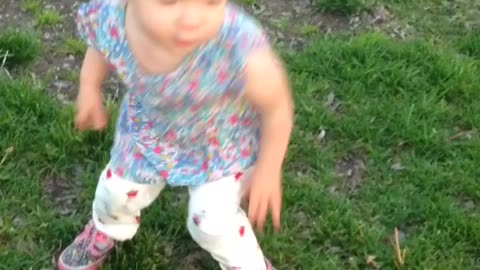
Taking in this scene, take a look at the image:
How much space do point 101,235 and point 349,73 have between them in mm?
1404

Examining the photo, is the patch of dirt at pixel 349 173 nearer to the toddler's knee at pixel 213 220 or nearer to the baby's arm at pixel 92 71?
the toddler's knee at pixel 213 220

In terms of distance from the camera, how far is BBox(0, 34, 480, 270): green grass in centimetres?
322

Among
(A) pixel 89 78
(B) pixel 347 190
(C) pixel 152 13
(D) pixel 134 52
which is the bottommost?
(B) pixel 347 190

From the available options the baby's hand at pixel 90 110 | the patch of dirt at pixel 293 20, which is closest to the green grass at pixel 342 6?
the patch of dirt at pixel 293 20

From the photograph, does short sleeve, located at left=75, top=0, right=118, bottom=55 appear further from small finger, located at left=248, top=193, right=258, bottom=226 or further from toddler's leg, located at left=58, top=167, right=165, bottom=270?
small finger, located at left=248, top=193, right=258, bottom=226

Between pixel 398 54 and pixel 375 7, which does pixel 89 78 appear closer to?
pixel 398 54

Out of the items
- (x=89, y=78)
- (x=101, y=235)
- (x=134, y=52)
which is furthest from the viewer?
(x=101, y=235)

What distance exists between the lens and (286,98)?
2.46 metres

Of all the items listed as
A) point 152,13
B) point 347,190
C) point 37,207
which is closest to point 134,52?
point 152,13

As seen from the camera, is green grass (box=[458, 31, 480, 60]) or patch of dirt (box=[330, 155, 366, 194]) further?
green grass (box=[458, 31, 480, 60])

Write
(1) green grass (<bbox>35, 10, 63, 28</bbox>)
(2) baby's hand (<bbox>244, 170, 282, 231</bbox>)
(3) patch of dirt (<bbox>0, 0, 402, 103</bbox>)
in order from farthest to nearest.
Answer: (1) green grass (<bbox>35, 10, 63, 28</bbox>)
(3) patch of dirt (<bbox>0, 0, 402, 103</bbox>)
(2) baby's hand (<bbox>244, 170, 282, 231</bbox>)

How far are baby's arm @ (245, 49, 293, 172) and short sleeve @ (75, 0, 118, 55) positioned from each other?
419mm

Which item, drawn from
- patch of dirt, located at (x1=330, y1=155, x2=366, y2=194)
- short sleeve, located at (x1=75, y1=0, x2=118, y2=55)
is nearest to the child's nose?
short sleeve, located at (x1=75, y1=0, x2=118, y2=55)

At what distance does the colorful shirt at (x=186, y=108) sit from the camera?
2.45 m
